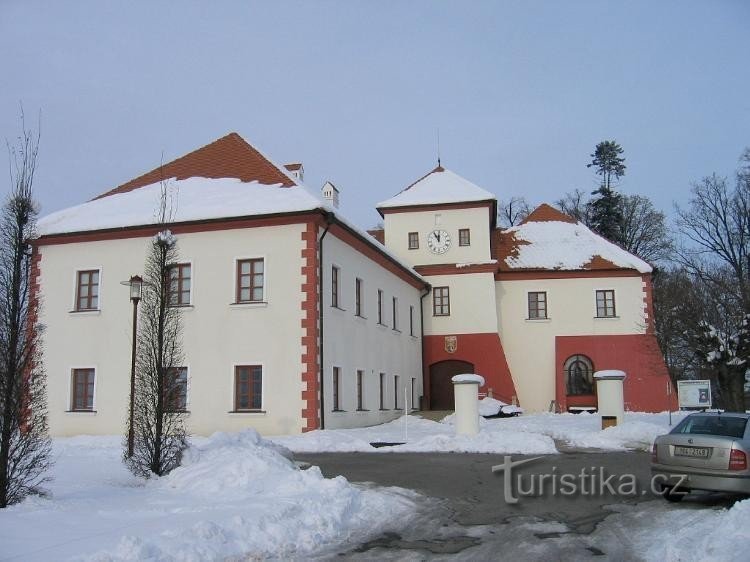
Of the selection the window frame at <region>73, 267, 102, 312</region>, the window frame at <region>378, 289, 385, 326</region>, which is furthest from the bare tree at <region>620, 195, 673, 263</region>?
the window frame at <region>73, 267, 102, 312</region>

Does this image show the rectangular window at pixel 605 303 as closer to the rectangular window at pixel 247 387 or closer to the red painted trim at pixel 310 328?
the red painted trim at pixel 310 328

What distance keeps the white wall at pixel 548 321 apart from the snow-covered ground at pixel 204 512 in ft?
86.8

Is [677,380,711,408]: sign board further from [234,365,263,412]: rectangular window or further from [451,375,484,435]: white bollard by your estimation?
[234,365,263,412]: rectangular window

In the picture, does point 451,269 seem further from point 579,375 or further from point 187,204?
point 187,204

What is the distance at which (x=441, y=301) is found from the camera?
37.8 meters

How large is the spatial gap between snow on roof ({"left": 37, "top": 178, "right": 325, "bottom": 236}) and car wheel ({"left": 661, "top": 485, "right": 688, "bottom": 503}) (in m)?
13.9

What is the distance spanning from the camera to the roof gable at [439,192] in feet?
125

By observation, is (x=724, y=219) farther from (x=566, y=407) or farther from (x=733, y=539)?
(x=733, y=539)

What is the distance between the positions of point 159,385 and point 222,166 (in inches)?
617

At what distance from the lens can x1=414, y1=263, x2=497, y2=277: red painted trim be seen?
3731 centimetres

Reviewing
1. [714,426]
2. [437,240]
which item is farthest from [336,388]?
[437,240]

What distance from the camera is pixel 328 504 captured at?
9922 millimetres

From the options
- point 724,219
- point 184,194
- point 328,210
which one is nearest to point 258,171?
point 184,194

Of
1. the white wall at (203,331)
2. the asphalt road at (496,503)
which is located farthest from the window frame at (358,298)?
the asphalt road at (496,503)
